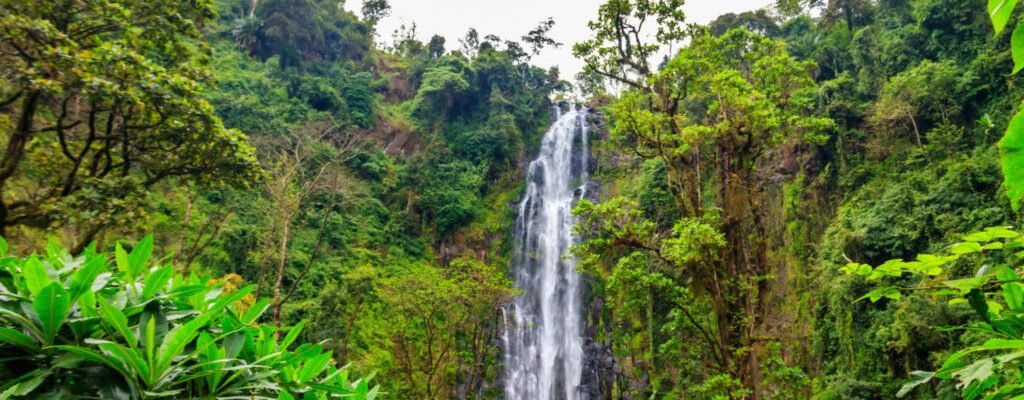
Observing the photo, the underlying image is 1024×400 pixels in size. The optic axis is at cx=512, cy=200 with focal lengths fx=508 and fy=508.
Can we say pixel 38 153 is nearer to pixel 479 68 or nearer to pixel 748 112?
pixel 748 112

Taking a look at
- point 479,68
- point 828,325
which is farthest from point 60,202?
point 479,68

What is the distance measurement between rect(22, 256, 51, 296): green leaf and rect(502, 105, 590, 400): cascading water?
12.7 metres

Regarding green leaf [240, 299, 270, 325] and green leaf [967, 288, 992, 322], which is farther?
green leaf [240, 299, 270, 325]

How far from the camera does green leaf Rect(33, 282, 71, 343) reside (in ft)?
3.52

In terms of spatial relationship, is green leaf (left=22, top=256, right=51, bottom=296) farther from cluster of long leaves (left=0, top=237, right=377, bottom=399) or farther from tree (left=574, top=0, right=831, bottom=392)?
tree (left=574, top=0, right=831, bottom=392)

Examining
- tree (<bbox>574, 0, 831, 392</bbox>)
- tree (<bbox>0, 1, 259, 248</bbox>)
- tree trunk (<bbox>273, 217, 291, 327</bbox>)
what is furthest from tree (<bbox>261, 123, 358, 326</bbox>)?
tree (<bbox>574, 0, 831, 392</bbox>)

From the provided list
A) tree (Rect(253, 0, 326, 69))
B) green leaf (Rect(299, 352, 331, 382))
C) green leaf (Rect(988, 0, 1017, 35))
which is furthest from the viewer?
tree (Rect(253, 0, 326, 69))

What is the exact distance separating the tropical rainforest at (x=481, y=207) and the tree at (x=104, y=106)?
3 cm

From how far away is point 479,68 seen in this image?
25.0m

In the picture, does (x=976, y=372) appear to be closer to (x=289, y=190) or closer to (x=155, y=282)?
(x=155, y=282)

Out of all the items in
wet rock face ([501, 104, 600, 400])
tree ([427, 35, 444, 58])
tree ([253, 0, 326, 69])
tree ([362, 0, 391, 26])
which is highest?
tree ([362, 0, 391, 26])

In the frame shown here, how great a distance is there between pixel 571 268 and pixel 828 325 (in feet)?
29.6

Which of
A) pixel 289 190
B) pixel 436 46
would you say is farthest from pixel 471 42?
pixel 289 190

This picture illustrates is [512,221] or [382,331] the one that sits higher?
[512,221]
